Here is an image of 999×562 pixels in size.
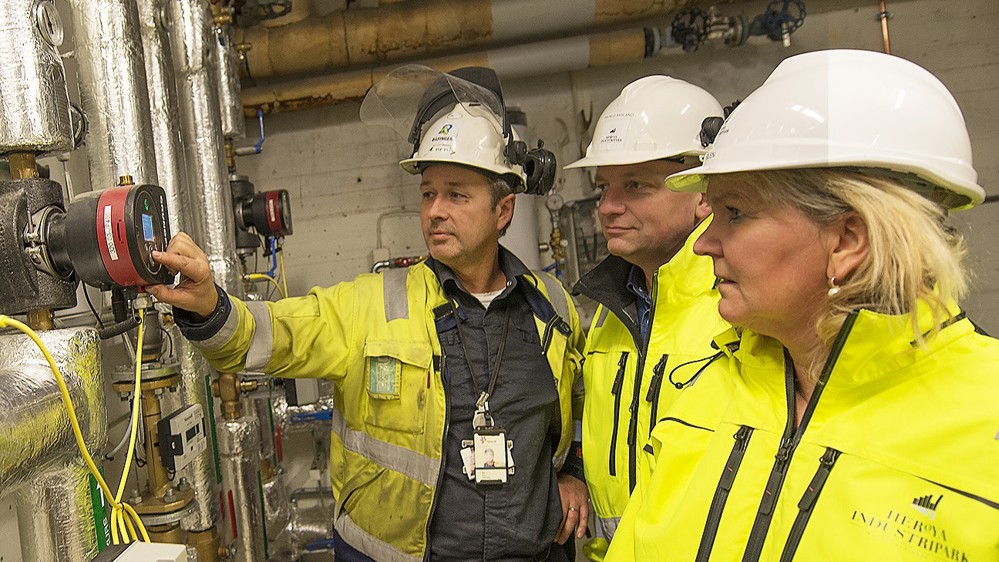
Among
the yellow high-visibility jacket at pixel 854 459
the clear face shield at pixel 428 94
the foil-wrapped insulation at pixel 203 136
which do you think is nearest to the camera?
the yellow high-visibility jacket at pixel 854 459

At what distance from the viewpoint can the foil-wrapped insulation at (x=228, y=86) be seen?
6.45 ft

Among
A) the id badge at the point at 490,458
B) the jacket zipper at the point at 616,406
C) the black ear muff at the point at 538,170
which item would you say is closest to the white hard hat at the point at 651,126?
the black ear muff at the point at 538,170

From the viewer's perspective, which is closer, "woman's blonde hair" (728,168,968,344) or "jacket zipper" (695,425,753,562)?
"woman's blonde hair" (728,168,968,344)

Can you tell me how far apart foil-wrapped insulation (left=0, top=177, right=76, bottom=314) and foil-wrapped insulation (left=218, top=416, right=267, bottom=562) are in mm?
1094

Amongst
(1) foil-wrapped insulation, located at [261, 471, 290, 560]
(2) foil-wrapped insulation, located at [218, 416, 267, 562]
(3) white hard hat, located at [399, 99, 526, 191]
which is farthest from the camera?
(1) foil-wrapped insulation, located at [261, 471, 290, 560]

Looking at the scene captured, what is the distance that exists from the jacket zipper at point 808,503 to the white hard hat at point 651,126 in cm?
79

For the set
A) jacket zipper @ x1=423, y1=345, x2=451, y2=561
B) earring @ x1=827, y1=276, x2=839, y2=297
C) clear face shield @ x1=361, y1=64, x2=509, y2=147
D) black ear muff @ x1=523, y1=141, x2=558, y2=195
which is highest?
clear face shield @ x1=361, y1=64, x2=509, y2=147

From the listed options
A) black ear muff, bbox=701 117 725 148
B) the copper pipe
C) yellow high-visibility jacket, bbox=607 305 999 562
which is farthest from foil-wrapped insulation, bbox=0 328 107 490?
the copper pipe

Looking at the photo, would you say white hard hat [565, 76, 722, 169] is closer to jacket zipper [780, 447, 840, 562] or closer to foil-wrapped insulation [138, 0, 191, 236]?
jacket zipper [780, 447, 840, 562]

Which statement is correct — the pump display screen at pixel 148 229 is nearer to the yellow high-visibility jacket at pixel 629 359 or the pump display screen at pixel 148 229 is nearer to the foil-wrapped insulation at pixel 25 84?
the foil-wrapped insulation at pixel 25 84

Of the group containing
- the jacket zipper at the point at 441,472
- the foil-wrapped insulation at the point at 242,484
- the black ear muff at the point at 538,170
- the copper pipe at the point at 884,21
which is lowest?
the foil-wrapped insulation at the point at 242,484

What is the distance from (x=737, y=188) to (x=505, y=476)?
2.81ft

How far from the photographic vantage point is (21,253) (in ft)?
2.80

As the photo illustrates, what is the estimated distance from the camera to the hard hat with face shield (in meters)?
1.47
